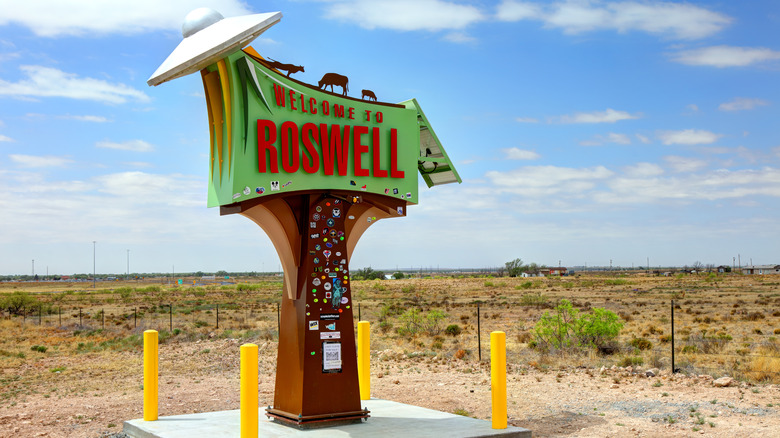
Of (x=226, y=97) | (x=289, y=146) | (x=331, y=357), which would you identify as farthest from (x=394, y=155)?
(x=331, y=357)

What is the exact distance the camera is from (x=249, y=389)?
820cm

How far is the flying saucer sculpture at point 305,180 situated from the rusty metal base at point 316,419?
0.6 inches

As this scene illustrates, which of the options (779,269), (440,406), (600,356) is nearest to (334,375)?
(440,406)

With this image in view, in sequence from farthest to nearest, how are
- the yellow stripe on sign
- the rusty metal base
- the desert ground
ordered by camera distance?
the desert ground
the rusty metal base
the yellow stripe on sign

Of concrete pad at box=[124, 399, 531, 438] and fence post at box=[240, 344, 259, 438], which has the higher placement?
fence post at box=[240, 344, 259, 438]

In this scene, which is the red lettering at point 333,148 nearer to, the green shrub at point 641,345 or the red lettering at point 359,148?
the red lettering at point 359,148

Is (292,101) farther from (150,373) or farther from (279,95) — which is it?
(150,373)

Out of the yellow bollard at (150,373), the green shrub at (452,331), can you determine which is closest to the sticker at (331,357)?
the yellow bollard at (150,373)

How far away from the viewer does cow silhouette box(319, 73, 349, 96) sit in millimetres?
10594

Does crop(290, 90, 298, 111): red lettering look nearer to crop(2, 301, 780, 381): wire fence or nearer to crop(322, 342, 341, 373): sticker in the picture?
crop(322, 342, 341, 373): sticker

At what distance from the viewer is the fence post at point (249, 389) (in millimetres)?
8047

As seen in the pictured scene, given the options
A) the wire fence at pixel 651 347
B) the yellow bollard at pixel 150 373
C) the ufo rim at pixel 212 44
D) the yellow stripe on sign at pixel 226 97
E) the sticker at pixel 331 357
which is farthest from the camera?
the wire fence at pixel 651 347

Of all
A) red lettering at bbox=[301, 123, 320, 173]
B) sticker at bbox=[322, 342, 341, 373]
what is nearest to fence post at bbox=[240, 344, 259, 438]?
sticker at bbox=[322, 342, 341, 373]

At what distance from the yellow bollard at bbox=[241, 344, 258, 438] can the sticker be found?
5.88ft
